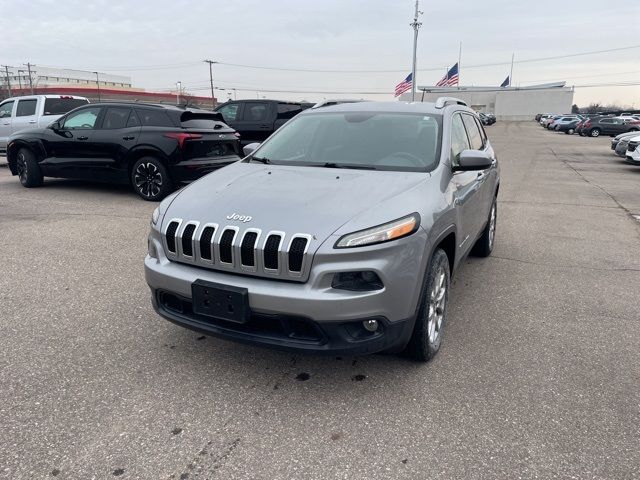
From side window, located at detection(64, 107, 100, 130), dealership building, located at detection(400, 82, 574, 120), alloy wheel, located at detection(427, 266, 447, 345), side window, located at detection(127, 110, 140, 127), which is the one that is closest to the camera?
alloy wheel, located at detection(427, 266, 447, 345)

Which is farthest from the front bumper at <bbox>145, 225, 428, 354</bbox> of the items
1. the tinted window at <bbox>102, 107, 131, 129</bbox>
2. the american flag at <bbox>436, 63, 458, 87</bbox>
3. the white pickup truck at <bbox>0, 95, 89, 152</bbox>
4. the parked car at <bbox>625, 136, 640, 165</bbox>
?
the american flag at <bbox>436, 63, 458, 87</bbox>

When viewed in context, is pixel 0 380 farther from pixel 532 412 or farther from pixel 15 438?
pixel 532 412

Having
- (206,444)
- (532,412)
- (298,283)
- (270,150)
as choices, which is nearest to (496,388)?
(532,412)

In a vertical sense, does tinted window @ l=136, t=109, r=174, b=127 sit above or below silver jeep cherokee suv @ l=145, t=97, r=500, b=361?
above

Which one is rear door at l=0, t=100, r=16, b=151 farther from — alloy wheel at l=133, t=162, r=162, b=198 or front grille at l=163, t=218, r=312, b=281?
front grille at l=163, t=218, r=312, b=281

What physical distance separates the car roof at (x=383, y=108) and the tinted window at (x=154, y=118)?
4.52 metres

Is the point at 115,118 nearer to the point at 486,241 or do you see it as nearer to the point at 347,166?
the point at 347,166

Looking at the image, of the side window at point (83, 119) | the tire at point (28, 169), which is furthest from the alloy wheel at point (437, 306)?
the tire at point (28, 169)

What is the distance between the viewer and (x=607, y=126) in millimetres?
37406

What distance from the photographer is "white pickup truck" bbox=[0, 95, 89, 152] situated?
13.0 m

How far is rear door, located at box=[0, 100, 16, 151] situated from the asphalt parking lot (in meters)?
10.4

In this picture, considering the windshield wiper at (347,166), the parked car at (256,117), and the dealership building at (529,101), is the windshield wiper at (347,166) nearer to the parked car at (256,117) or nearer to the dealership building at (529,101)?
the parked car at (256,117)

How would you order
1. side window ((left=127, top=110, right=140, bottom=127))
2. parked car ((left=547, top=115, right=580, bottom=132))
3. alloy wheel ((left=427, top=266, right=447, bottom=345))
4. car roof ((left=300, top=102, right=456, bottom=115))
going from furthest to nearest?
1. parked car ((left=547, top=115, right=580, bottom=132))
2. side window ((left=127, top=110, right=140, bottom=127))
3. car roof ((left=300, top=102, right=456, bottom=115))
4. alloy wheel ((left=427, top=266, right=447, bottom=345))

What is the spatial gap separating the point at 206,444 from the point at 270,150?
251 centimetres
